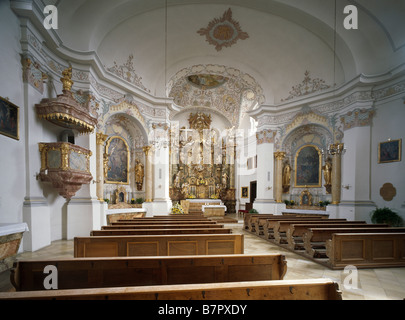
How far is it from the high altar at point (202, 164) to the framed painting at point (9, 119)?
1227 centimetres

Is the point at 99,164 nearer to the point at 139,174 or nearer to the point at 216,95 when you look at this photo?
the point at 139,174

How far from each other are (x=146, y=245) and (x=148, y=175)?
8.33 meters

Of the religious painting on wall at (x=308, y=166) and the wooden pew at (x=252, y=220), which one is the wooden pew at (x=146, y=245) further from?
the religious painting on wall at (x=308, y=166)

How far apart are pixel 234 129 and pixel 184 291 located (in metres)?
17.6

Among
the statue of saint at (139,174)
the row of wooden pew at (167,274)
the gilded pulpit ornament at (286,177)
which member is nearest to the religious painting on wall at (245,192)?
the gilded pulpit ornament at (286,177)

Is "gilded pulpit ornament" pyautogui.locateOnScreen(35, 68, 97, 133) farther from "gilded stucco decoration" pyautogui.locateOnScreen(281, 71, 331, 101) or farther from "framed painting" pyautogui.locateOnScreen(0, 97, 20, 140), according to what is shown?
"gilded stucco decoration" pyautogui.locateOnScreen(281, 71, 331, 101)

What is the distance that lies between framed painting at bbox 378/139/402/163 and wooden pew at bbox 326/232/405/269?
193 inches

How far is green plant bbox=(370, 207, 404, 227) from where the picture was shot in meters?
8.30

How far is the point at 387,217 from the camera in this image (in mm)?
8422

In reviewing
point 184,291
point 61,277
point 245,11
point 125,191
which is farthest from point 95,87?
point 184,291

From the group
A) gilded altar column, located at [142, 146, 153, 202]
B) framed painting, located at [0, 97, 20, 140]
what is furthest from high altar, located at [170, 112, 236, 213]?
framed painting, located at [0, 97, 20, 140]

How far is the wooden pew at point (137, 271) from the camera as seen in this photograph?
246 cm

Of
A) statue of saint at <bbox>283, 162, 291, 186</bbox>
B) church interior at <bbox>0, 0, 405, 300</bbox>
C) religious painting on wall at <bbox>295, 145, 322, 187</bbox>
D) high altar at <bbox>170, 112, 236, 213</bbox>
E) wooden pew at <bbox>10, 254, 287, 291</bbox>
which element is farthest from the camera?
high altar at <bbox>170, 112, 236, 213</bbox>
